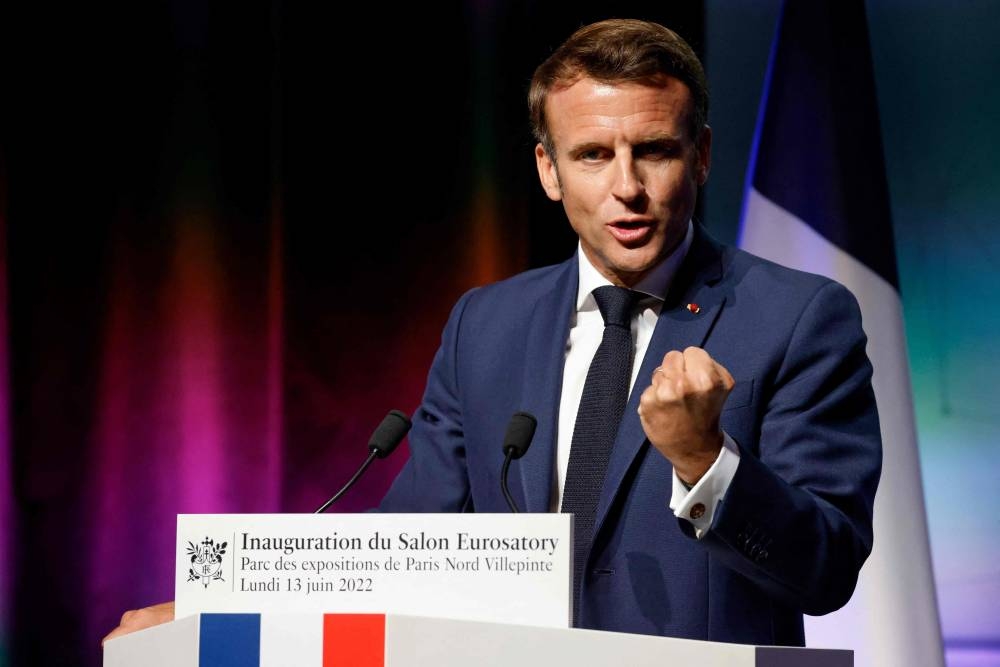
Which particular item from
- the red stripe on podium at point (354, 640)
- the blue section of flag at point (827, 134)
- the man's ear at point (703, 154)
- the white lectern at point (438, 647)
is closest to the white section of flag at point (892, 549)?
the blue section of flag at point (827, 134)

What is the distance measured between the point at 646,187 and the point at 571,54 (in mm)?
325

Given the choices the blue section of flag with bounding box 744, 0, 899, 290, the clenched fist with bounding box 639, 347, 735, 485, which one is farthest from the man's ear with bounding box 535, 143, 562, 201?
the blue section of flag with bounding box 744, 0, 899, 290

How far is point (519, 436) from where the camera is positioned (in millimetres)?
1795

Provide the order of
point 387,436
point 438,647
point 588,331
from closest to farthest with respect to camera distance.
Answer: point 438,647
point 387,436
point 588,331

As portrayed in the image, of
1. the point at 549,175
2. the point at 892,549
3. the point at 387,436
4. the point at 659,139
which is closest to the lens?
the point at 387,436

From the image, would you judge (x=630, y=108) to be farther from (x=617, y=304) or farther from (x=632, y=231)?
(x=617, y=304)

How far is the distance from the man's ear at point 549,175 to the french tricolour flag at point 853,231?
1.11 meters

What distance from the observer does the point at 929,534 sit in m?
3.26

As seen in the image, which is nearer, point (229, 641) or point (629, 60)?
point (229, 641)

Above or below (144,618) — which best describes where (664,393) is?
above

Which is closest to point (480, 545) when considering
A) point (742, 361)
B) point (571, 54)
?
point (742, 361)

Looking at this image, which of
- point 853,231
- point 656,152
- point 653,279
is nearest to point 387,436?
point 653,279

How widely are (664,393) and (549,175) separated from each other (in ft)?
3.13

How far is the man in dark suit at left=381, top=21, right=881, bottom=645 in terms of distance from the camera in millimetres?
1684
